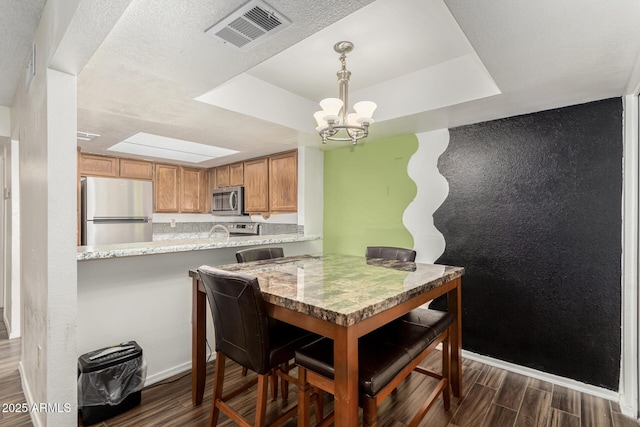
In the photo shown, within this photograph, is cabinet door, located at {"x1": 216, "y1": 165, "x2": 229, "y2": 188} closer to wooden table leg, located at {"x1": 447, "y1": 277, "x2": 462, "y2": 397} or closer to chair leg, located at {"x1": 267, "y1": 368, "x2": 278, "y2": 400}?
chair leg, located at {"x1": 267, "y1": 368, "x2": 278, "y2": 400}

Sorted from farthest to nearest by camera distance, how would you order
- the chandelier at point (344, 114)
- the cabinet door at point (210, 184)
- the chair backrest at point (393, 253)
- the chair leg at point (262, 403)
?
the cabinet door at point (210, 184)
the chair backrest at point (393, 253)
the chandelier at point (344, 114)
the chair leg at point (262, 403)

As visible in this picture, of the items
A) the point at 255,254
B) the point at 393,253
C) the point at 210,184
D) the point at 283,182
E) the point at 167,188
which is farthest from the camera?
the point at 210,184

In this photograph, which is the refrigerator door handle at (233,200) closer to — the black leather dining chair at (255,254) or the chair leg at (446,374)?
the black leather dining chair at (255,254)

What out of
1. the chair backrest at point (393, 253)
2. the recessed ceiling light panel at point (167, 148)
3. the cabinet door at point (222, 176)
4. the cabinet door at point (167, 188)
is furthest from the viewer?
the cabinet door at point (222, 176)

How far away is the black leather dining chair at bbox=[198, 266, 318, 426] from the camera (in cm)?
137

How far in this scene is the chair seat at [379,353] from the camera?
1251mm

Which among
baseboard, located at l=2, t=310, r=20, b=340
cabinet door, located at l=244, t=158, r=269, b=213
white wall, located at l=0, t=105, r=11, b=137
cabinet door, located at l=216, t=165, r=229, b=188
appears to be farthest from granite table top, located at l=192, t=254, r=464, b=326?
cabinet door, located at l=216, t=165, r=229, b=188

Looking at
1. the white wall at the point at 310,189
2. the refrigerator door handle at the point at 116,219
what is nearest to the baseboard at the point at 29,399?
the refrigerator door handle at the point at 116,219

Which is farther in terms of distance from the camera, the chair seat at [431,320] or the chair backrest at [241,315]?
the chair seat at [431,320]

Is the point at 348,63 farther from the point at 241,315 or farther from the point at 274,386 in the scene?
the point at 274,386

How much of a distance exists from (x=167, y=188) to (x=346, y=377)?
4.52 m

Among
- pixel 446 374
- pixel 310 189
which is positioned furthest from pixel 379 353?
pixel 310 189

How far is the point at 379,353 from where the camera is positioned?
4.62 ft

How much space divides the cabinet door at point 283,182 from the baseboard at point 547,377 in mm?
2449
